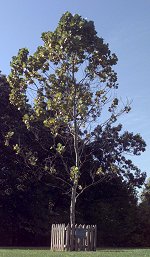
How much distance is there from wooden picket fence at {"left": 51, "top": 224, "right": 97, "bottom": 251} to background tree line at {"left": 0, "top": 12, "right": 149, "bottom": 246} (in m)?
0.62

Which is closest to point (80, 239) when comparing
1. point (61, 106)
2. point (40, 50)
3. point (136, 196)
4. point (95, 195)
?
point (61, 106)

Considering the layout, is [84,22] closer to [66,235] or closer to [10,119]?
[66,235]

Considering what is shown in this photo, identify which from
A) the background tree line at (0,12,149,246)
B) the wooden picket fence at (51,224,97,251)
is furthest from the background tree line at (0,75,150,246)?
the wooden picket fence at (51,224,97,251)

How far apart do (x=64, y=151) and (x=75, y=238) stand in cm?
551

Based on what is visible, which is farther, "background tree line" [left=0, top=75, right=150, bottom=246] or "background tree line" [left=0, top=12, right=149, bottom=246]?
"background tree line" [left=0, top=75, right=150, bottom=246]

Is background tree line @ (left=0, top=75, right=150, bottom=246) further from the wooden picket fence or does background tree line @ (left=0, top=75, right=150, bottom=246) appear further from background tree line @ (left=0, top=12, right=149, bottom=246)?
the wooden picket fence

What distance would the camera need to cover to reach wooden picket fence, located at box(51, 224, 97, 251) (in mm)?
22766

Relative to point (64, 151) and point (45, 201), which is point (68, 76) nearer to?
point (64, 151)

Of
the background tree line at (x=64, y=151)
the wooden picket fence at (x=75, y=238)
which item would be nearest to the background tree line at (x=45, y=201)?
the background tree line at (x=64, y=151)

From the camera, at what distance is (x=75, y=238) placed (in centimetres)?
2288

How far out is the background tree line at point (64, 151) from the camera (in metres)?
24.1

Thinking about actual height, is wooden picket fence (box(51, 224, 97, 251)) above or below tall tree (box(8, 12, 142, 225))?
below

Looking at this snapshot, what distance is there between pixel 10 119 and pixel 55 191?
296 inches

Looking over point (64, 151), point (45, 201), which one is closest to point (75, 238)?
point (64, 151)
